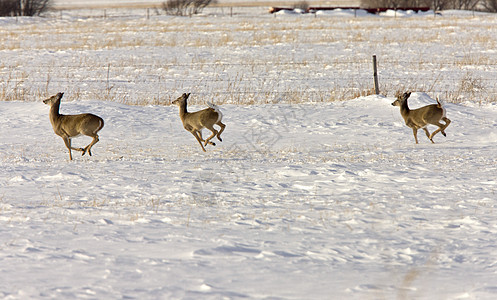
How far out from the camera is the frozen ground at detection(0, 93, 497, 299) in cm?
562

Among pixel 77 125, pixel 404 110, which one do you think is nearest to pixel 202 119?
pixel 77 125

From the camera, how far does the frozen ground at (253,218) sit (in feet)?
18.4

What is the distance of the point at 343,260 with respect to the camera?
6.20 meters


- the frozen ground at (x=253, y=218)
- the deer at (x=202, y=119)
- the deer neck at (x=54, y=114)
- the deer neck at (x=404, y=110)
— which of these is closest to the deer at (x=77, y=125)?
the deer neck at (x=54, y=114)

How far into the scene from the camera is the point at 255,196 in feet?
28.3

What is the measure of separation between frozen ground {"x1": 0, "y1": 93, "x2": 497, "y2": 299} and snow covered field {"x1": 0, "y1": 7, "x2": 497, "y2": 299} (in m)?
0.03

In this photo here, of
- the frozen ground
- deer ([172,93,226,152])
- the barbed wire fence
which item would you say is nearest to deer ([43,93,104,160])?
the frozen ground

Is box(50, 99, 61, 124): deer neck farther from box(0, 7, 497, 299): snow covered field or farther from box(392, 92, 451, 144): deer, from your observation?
box(392, 92, 451, 144): deer

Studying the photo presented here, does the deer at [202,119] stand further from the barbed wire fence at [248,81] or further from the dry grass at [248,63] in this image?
the dry grass at [248,63]

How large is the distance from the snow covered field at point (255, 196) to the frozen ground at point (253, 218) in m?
0.03

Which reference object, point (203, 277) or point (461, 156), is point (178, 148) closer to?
point (461, 156)

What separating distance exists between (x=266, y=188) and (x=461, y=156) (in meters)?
4.43

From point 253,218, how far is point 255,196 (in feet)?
3.54

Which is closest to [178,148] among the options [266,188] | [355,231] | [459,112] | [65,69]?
[266,188]
